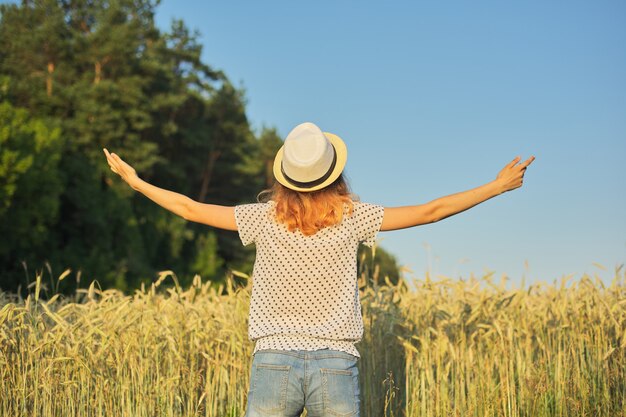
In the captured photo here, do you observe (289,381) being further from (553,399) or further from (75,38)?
(75,38)

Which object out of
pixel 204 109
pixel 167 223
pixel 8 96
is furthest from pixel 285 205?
pixel 204 109

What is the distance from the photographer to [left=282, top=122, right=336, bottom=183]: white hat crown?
11.0ft

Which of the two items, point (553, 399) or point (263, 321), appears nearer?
point (263, 321)

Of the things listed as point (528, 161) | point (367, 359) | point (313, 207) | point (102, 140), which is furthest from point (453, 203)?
point (102, 140)

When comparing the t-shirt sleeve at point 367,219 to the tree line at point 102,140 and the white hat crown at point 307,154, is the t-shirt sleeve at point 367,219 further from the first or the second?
the tree line at point 102,140

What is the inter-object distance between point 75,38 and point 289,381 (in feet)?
104

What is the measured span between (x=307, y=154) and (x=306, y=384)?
1.03m

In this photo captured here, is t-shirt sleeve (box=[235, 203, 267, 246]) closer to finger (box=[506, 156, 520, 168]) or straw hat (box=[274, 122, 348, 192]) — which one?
straw hat (box=[274, 122, 348, 192])

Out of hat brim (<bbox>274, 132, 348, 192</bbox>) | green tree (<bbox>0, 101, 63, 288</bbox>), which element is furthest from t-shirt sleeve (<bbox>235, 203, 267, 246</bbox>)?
green tree (<bbox>0, 101, 63, 288</bbox>)

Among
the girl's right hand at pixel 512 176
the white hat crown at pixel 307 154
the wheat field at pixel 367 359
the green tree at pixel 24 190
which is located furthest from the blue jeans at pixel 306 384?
the green tree at pixel 24 190

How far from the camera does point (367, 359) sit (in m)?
5.85

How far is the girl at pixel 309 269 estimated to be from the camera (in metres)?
3.16

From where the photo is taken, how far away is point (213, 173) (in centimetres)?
4100

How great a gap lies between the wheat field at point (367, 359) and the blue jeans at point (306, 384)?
1980mm
